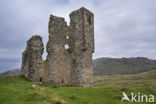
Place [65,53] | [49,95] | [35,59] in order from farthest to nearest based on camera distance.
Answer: [65,53] < [35,59] < [49,95]

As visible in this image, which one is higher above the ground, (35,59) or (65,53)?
(65,53)

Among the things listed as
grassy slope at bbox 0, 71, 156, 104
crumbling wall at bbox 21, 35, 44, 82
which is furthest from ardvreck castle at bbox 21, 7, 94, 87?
grassy slope at bbox 0, 71, 156, 104

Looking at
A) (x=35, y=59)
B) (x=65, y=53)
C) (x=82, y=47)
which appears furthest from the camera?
(x=65, y=53)

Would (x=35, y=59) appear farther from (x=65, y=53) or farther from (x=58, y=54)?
(x=65, y=53)

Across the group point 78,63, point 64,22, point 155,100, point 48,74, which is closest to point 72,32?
point 64,22

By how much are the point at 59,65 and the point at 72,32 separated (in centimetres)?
710

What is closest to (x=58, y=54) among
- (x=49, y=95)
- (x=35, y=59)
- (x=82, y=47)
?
(x=35, y=59)

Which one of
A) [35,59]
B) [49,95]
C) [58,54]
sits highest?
[58,54]

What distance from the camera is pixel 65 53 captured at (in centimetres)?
3706

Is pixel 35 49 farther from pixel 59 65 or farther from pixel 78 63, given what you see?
pixel 78 63

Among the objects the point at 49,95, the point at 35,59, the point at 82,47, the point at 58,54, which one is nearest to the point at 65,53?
the point at 58,54

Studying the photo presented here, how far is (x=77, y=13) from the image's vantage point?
3806 cm

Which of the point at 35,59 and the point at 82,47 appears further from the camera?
the point at 82,47

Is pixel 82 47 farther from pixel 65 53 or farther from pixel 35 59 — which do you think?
pixel 35 59
